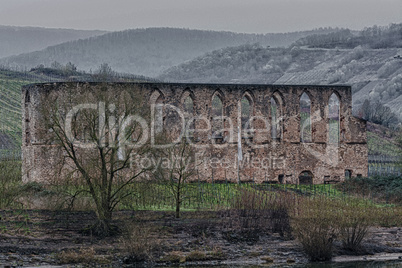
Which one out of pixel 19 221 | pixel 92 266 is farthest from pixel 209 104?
pixel 92 266

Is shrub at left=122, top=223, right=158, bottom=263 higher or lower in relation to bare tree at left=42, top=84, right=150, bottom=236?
lower

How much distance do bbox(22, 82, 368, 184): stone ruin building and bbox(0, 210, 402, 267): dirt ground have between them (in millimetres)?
10025

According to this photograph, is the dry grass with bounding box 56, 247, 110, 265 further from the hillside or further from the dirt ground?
the hillside

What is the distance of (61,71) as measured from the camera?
97.8 m

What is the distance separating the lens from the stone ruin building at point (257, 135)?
4216 centimetres

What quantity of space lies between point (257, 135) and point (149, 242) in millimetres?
17921

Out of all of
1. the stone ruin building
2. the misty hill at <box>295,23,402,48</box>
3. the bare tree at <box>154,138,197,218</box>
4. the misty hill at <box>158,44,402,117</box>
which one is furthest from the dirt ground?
the misty hill at <box>295,23,402,48</box>

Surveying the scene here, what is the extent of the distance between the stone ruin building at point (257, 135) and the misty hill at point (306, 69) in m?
64.0

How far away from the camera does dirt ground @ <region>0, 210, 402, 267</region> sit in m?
26.3

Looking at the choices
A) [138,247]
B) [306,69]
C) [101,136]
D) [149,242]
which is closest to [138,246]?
[138,247]

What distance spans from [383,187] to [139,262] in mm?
19668

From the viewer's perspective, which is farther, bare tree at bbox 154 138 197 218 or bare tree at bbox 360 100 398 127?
bare tree at bbox 360 100 398 127

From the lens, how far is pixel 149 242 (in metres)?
27.3

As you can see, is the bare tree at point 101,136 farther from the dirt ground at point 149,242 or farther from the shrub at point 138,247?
the shrub at point 138,247
